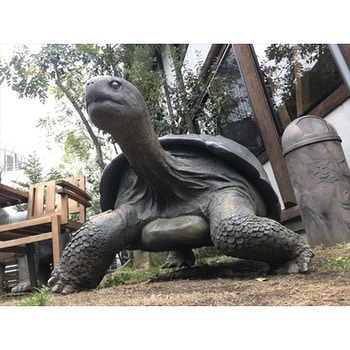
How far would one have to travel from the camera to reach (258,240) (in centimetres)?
134

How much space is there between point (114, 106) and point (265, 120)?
7.64 feet

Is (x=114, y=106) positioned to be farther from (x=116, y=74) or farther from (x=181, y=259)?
(x=116, y=74)

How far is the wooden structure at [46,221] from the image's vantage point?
2.02 meters

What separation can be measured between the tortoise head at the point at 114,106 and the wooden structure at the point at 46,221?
2.63ft

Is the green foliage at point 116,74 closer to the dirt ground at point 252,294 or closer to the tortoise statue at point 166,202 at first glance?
the tortoise statue at point 166,202

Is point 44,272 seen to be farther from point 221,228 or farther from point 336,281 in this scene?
point 336,281

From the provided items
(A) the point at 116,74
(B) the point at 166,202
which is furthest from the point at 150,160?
(A) the point at 116,74

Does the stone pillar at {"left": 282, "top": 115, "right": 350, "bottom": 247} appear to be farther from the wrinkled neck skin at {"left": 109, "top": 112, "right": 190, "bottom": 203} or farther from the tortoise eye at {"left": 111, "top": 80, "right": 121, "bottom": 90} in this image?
the tortoise eye at {"left": 111, "top": 80, "right": 121, "bottom": 90}

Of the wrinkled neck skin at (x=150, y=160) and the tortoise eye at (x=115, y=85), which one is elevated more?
the tortoise eye at (x=115, y=85)

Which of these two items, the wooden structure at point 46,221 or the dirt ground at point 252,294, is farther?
the wooden structure at point 46,221

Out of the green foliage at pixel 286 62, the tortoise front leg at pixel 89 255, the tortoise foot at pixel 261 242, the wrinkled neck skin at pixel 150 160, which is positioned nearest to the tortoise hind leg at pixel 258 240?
the tortoise foot at pixel 261 242

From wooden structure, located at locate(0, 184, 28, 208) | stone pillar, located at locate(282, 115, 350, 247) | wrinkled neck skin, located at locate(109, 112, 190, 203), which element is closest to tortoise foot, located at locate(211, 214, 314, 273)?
wrinkled neck skin, located at locate(109, 112, 190, 203)

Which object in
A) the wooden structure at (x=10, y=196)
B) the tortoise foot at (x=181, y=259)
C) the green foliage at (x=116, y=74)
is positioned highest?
the green foliage at (x=116, y=74)

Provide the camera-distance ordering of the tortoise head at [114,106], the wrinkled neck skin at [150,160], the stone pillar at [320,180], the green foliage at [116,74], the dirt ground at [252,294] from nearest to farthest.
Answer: the dirt ground at [252,294]
the tortoise head at [114,106]
the wrinkled neck skin at [150,160]
the stone pillar at [320,180]
the green foliage at [116,74]
